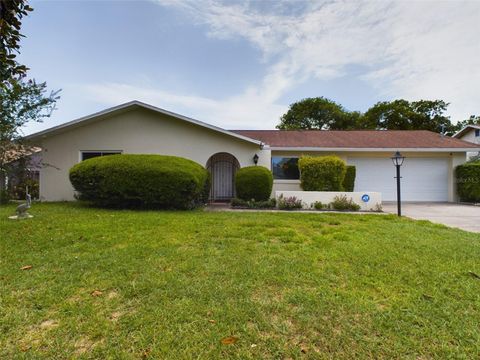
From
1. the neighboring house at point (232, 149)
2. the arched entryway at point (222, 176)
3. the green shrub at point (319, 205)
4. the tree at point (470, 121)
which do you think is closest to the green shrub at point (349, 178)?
the neighboring house at point (232, 149)

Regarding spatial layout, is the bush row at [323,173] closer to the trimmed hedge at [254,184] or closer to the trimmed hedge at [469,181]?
the trimmed hedge at [254,184]

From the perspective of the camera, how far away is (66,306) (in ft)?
8.70

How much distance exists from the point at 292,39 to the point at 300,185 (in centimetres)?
651

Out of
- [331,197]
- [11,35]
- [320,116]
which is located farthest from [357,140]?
[320,116]

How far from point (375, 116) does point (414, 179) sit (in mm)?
20695

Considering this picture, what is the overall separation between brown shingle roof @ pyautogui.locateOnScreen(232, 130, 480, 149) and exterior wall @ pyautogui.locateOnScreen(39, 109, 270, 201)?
11.1ft

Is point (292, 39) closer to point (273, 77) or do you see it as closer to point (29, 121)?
point (273, 77)

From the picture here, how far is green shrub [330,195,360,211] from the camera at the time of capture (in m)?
10.0

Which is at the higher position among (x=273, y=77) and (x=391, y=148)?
(x=273, y=77)

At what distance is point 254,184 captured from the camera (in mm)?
10680

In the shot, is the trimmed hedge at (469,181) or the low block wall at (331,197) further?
the trimmed hedge at (469,181)

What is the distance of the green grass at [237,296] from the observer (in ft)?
6.86

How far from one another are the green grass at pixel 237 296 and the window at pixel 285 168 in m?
8.04

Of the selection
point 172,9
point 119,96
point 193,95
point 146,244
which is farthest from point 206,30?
point 146,244
